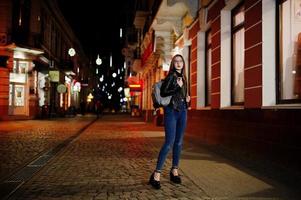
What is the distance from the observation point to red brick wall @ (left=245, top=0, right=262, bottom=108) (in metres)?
8.77

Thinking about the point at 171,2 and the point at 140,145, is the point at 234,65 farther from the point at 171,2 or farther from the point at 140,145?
the point at 171,2

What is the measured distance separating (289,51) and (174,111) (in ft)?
9.71

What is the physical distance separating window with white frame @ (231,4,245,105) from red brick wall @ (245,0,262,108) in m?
1.10

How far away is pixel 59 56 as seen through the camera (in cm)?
4416

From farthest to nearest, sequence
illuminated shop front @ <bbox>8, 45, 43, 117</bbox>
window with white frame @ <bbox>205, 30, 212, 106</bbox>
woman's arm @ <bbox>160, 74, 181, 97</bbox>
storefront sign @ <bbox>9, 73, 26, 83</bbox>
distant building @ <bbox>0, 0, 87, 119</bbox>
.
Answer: illuminated shop front @ <bbox>8, 45, 43, 117</bbox> → storefront sign @ <bbox>9, 73, 26, 83</bbox> → distant building @ <bbox>0, 0, 87, 119</bbox> → window with white frame @ <bbox>205, 30, 212, 106</bbox> → woman's arm @ <bbox>160, 74, 181, 97</bbox>

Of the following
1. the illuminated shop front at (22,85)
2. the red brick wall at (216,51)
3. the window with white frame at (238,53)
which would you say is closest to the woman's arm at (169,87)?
the window with white frame at (238,53)

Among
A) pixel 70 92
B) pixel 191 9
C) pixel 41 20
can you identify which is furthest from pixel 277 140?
pixel 70 92

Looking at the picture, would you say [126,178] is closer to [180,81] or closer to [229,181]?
[229,181]

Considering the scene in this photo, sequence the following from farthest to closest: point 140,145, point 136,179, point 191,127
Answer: point 191,127, point 140,145, point 136,179

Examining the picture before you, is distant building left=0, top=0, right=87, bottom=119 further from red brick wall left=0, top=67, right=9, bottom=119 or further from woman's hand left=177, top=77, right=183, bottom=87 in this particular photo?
woman's hand left=177, top=77, right=183, bottom=87

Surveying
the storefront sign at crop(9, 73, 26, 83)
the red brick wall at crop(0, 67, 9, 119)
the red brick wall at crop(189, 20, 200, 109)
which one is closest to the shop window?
the red brick wall at crop(0, 67, 9, 119)

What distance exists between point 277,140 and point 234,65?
394 centimetres

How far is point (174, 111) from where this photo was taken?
636 centimetres

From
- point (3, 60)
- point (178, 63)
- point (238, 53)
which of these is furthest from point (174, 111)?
point (3, 60)
